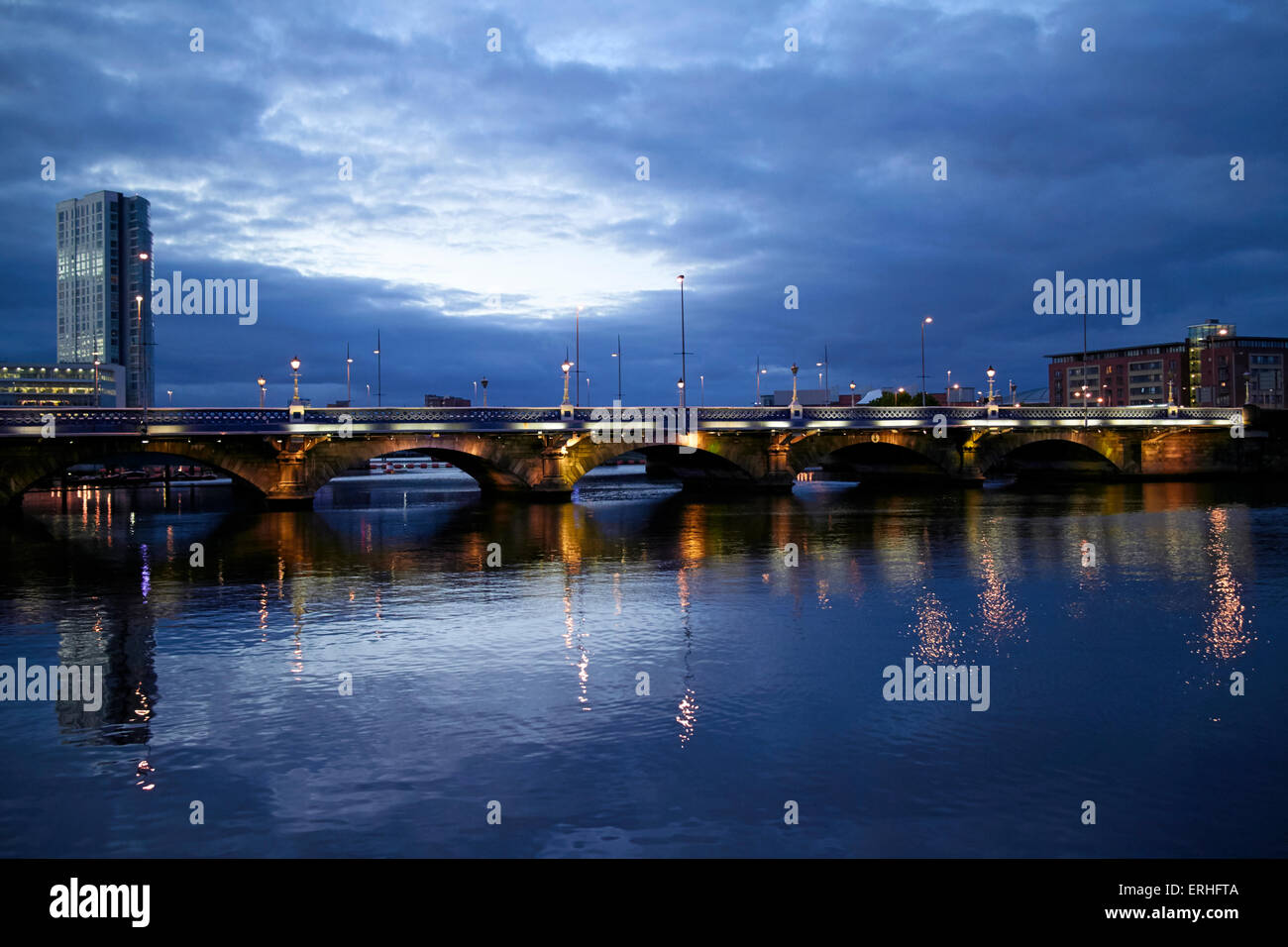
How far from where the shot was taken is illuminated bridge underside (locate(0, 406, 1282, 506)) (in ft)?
198

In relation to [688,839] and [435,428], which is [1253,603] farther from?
[435,428]

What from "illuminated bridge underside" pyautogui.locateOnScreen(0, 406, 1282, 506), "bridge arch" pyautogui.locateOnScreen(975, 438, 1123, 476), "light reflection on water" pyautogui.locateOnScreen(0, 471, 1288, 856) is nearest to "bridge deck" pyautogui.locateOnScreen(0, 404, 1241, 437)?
"illuminated bridge underside" pyautogui.locateOnScreen(0, 406, 1282, 506)

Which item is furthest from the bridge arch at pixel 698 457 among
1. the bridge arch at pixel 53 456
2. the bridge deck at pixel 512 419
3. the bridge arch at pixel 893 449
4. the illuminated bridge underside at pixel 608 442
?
the bridge arch at pixel 53 456

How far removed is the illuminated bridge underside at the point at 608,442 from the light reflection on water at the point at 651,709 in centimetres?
2743

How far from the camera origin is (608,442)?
248 feet

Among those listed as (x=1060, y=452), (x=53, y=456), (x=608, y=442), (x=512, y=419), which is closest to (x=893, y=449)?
(x=1060, y=452)

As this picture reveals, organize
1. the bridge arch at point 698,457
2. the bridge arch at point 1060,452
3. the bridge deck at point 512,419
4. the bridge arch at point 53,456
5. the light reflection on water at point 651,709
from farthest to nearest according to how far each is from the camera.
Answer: the bridge arch at point 1060,452
the bridge arch at point 698,457
the bridge deck at point 512,419
the bridge arch at point 53,456
the light reflection on water at point 651,709

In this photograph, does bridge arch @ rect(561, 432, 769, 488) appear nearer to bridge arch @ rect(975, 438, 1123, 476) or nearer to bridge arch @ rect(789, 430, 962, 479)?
bridge arch @ rect(789, 430, 962, 479)

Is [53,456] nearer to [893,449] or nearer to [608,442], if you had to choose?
[608,442]

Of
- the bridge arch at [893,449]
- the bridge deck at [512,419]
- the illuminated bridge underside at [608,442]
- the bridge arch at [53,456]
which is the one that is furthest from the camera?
the bridge arch at [893,449]

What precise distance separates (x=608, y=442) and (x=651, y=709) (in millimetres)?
60615

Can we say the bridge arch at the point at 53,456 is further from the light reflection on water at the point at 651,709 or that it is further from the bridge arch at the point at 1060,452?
the bridge arch at the point at 1060,452

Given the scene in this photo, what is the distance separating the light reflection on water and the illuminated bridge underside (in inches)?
1080

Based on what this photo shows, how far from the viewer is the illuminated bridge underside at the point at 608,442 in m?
60.3
